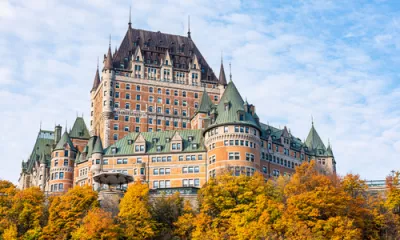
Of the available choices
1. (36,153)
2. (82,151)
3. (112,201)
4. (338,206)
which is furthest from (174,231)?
(36,153)

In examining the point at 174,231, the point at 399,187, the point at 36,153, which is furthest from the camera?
the point at 36,153

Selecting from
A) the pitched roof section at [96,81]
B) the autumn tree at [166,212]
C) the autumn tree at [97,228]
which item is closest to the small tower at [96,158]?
the autumn tree at [166,212]

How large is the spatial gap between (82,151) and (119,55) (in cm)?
2624

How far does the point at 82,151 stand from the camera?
457 ft

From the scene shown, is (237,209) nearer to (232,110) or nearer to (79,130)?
(232,110)

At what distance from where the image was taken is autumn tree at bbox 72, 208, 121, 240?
90562 mm

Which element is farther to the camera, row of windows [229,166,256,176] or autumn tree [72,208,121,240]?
row of windows [229,166,256,176]

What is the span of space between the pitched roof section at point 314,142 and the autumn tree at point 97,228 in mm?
63055

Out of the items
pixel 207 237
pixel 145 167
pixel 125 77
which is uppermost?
pixel 125 77

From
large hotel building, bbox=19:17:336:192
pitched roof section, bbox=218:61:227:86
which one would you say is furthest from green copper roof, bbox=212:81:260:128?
pitched roof section, bbox=218:61:227:86

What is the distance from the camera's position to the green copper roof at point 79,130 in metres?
147

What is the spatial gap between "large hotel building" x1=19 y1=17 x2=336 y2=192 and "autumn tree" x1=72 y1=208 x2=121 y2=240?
25622 millimetres

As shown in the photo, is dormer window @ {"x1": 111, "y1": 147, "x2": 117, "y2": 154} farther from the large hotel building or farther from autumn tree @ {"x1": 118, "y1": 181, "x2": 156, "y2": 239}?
autumn tree @ {"x1": 118, "y1": 181, "x2": 156, "y2": 239}

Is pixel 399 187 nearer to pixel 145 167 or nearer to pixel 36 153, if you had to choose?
pixel 145 167
